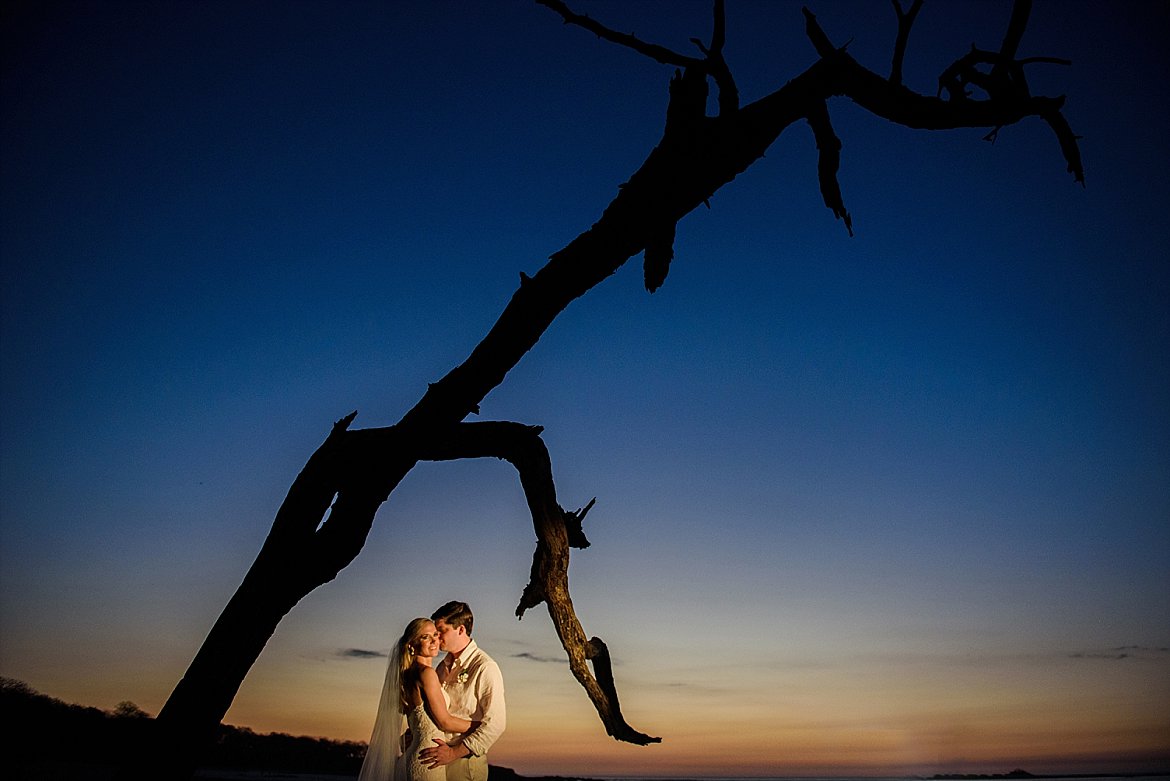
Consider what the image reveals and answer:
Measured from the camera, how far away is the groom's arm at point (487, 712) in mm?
5203

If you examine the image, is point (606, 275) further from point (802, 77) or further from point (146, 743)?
point (146, 743)

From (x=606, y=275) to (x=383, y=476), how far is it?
150 cm

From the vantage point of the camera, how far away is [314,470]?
3.89 metres

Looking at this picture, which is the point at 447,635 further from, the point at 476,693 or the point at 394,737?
the point at 394,737

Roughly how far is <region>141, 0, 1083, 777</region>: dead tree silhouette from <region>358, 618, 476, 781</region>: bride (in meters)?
1.90

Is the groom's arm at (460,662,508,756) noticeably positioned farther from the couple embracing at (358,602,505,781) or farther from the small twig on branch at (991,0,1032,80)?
the small twig on branch at (991,0,1032,80)

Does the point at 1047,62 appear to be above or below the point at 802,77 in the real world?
above

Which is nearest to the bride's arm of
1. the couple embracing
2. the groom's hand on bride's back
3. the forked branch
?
the couple embracing

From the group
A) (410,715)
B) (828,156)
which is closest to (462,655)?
(410,715)

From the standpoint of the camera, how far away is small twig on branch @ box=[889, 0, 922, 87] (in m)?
3.40

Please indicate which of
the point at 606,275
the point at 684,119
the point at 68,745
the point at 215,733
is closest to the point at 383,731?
Answer: the point at 215,733

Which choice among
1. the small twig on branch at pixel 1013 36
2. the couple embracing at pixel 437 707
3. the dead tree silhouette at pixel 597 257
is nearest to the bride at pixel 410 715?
the couple embracing at pixel 437 707

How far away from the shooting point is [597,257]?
138 inches

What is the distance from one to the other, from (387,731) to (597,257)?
13.3 feet
